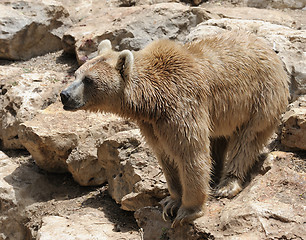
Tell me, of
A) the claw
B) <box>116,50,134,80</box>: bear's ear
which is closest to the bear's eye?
<box>116,50,134,80</box>: bear's ear

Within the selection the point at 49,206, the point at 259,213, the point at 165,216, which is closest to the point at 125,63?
the point at 165,216

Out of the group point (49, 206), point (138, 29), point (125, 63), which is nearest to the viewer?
point (125, 63)

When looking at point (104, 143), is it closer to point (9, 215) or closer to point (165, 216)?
point (165, 216)

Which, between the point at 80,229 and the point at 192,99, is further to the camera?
the point at 80,229

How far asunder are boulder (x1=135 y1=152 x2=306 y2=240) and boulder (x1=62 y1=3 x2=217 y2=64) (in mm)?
5188

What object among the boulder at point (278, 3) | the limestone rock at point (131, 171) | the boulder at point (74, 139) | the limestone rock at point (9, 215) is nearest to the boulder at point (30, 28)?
the boulder at point (74, 139)

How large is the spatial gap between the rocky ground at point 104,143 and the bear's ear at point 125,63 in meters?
1.99

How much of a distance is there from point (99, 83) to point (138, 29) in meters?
5.61

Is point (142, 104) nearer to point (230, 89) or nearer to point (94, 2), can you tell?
point (230, 89)

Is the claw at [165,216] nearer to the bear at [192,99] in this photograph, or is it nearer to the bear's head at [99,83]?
the bear at [192,99]

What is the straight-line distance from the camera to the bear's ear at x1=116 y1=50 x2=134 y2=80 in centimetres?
471

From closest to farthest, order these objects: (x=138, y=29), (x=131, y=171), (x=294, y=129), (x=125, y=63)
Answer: (x=125, y=63) → (x=294, y=129) → (x=131, y=171) → (x=138, y=29)

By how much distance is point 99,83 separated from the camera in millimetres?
4773

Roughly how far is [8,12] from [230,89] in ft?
26.2
